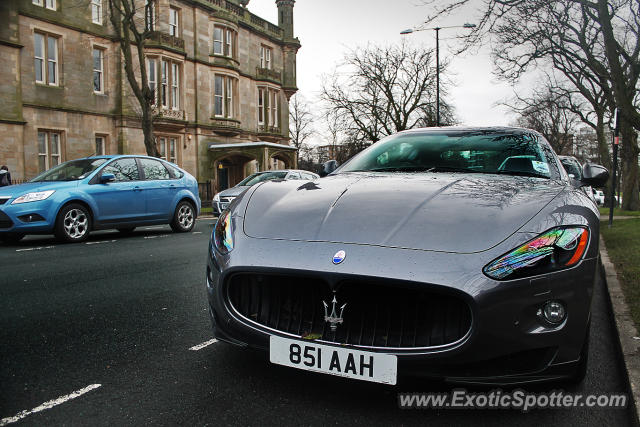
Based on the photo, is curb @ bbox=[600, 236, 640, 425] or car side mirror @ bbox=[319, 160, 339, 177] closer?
curb @ bbox=[600, 236, 640, 425]

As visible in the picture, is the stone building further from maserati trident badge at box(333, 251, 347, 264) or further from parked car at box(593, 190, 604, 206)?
parked car at box(593, 190, 604, 206)

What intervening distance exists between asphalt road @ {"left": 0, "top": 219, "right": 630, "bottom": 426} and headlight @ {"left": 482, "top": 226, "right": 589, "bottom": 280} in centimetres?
65

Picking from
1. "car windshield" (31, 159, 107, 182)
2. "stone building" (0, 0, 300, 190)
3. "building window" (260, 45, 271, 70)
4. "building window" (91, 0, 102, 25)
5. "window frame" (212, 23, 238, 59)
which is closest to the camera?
"car windshield" (31, 159, 107, 182)

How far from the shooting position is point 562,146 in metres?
54.7

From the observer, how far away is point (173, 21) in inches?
1138

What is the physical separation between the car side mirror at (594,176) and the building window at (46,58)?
2356 cm

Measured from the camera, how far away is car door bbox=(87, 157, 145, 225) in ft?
31.4

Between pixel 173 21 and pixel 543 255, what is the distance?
30.2m

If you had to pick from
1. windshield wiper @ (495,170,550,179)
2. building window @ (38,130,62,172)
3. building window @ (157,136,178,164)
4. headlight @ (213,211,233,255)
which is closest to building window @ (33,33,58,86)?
building window @ (38,130,62,172)

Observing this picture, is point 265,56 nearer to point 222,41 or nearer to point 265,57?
point 265,57

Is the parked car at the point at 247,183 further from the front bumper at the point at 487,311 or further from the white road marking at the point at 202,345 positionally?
the front bumper at the point at 487,311

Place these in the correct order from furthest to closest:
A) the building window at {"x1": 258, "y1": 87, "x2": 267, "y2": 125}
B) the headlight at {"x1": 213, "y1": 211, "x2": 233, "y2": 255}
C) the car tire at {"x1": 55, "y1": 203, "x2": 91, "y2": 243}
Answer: the building window at {"x1": 258, "y1": 87, "x2": 267, "y2": 125} → the car tire at {"x1": 55, "y1": 203, "x2": 91, "y2": 243} → the headlight at {"x1": 213, "y1": 211, "x2": 233, "y2": 255}

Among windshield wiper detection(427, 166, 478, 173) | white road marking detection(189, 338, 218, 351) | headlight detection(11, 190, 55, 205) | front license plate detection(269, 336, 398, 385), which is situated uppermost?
windshield wiper detection(427, 166, 478, 173)

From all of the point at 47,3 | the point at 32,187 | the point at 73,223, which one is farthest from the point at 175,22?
the point at 73,223
